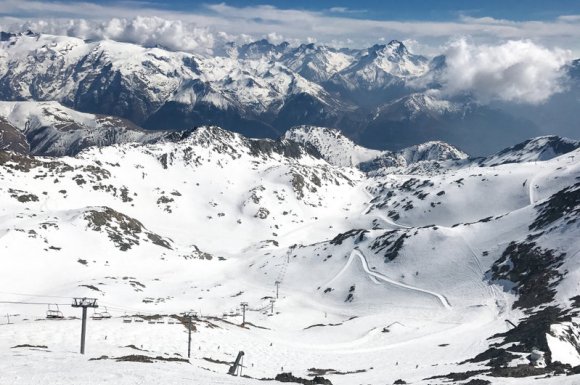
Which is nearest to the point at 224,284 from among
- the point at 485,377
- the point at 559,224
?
the point at 559,224

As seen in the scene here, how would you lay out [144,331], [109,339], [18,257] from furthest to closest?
1. [18,257]
2. [144,331]
3. [109,339]

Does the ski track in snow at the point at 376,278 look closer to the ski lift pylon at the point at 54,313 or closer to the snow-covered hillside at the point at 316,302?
the snow-covered hillside at the point at 316,302

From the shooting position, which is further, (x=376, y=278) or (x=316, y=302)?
(x=376, y=278)

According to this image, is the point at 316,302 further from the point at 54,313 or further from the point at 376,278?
the point at 54,313

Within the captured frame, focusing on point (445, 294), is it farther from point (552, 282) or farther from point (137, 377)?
point (137, 377)

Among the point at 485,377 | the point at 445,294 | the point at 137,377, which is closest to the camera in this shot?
the point at 137,377

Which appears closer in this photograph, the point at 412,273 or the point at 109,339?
the point at 109,339

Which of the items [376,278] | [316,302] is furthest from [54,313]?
[376,278]

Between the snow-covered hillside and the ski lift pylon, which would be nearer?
the snow-covered hillside

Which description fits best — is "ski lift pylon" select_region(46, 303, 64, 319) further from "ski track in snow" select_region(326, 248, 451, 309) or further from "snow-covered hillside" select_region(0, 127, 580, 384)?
"ski track in snow" select_region(326, 248, 451, 309)

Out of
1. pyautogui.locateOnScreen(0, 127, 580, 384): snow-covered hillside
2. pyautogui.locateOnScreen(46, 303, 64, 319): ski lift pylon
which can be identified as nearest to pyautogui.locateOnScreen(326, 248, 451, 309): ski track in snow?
pyautogui.locateOnScreen(0, 127, 580, 384): snow-covered hillside

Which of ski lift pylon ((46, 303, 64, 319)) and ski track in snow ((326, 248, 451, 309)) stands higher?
ski track in snow ((326, 248, 451, 309))
